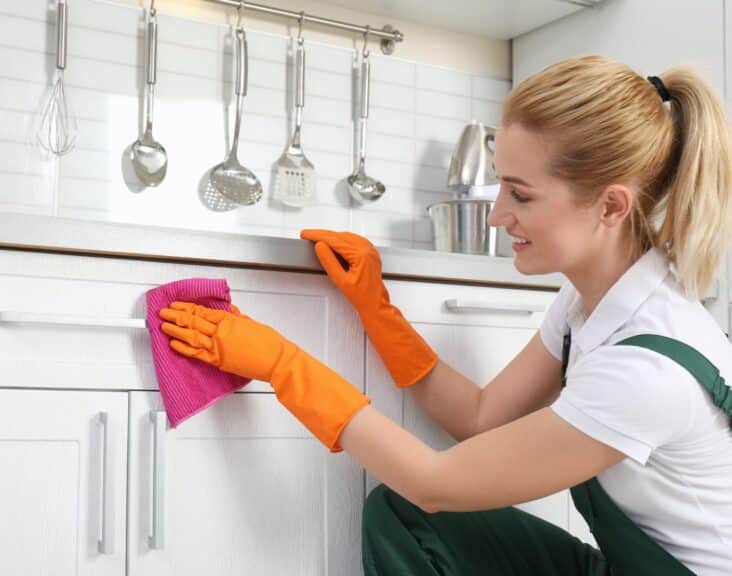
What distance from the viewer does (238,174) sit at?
2152mm

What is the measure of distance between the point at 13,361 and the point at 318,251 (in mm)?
479

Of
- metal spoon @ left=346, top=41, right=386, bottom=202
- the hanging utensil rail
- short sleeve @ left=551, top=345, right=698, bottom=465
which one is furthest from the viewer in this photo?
metal spoon @ left=346, top=41, right=386, bottom=202

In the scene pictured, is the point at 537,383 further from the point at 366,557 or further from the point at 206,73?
the point at 206,73

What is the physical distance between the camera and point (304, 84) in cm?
229

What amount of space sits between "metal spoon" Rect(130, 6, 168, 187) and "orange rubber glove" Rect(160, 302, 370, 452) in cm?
71

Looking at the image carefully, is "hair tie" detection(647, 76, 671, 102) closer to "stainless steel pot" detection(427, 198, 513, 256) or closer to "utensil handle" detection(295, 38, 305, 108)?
"stainless steel pot" detection(427, 198, 513, 256)

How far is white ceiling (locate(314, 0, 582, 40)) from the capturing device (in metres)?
2.37

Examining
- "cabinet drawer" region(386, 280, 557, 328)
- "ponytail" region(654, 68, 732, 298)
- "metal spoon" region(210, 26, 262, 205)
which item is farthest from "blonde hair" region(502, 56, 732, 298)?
"metal spoon" region(210, 26, 262, 205)

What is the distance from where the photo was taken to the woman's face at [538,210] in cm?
136

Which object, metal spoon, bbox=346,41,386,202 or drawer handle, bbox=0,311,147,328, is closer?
drawer handle, bbox=0,311,147,328

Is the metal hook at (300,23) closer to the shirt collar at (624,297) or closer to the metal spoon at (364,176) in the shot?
the metal spoon at (364,176)

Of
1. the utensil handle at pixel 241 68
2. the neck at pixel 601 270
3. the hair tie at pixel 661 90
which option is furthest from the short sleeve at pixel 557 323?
the utensil handle at pixel 241 68

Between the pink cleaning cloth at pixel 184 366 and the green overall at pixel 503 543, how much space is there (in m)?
0.33

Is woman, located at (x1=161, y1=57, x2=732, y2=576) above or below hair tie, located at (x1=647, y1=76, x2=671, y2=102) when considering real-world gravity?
below
